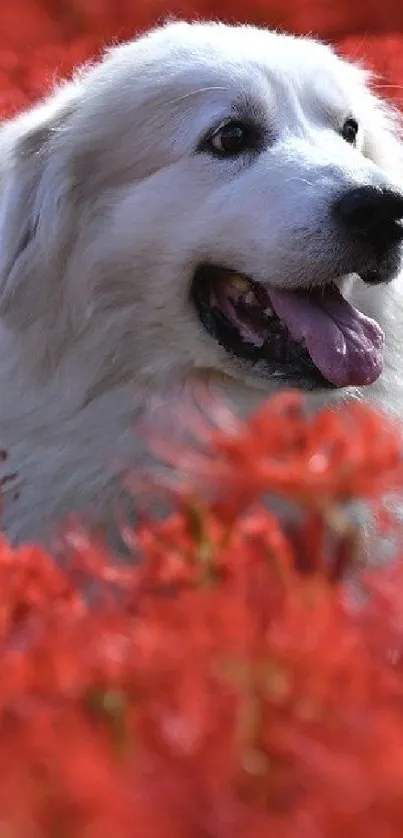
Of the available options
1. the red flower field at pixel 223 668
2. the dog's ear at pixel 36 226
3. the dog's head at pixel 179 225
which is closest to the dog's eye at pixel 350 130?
the dog's head at pixel 179 225

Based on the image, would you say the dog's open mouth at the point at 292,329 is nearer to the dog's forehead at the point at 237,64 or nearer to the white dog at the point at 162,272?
the white dog at the point at 162,272

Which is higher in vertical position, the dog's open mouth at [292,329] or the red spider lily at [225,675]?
the red spider lily at [225,675]

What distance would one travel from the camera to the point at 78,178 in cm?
172

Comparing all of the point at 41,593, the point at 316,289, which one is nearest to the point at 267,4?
the point at 316,289

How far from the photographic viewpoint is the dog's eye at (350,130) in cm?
179

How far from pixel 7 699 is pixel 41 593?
0.12 meters

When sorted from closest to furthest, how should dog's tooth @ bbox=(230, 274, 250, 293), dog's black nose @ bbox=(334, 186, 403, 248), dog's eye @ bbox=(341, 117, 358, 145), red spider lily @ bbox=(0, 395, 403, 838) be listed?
red spider lily @ bbox=(0, 395, 403, 838)
dog's black nose @ bbox=(334, 186, 403, 248)
dog's tooth @ bbox=(230, 274, 250, 293)
dog's eye @ bbox=(341, 117, 358, 145)

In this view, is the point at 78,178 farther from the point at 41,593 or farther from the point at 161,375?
the point at 41,593

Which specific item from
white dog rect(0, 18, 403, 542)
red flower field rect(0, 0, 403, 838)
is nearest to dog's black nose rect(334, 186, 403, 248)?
white dog rect(0, 18, 403, 542)

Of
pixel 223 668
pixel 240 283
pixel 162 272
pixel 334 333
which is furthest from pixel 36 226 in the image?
pixel 223 668

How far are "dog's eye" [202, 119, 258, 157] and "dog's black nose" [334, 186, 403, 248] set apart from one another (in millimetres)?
221

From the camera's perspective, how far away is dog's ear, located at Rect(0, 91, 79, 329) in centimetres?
170

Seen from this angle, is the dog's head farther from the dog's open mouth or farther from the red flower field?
the red flower field

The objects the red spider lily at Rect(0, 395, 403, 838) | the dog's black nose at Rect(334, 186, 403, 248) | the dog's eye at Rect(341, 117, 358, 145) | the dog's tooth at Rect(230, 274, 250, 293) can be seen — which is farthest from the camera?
the dog's eye at Rect(341, 117, 358, 145)
